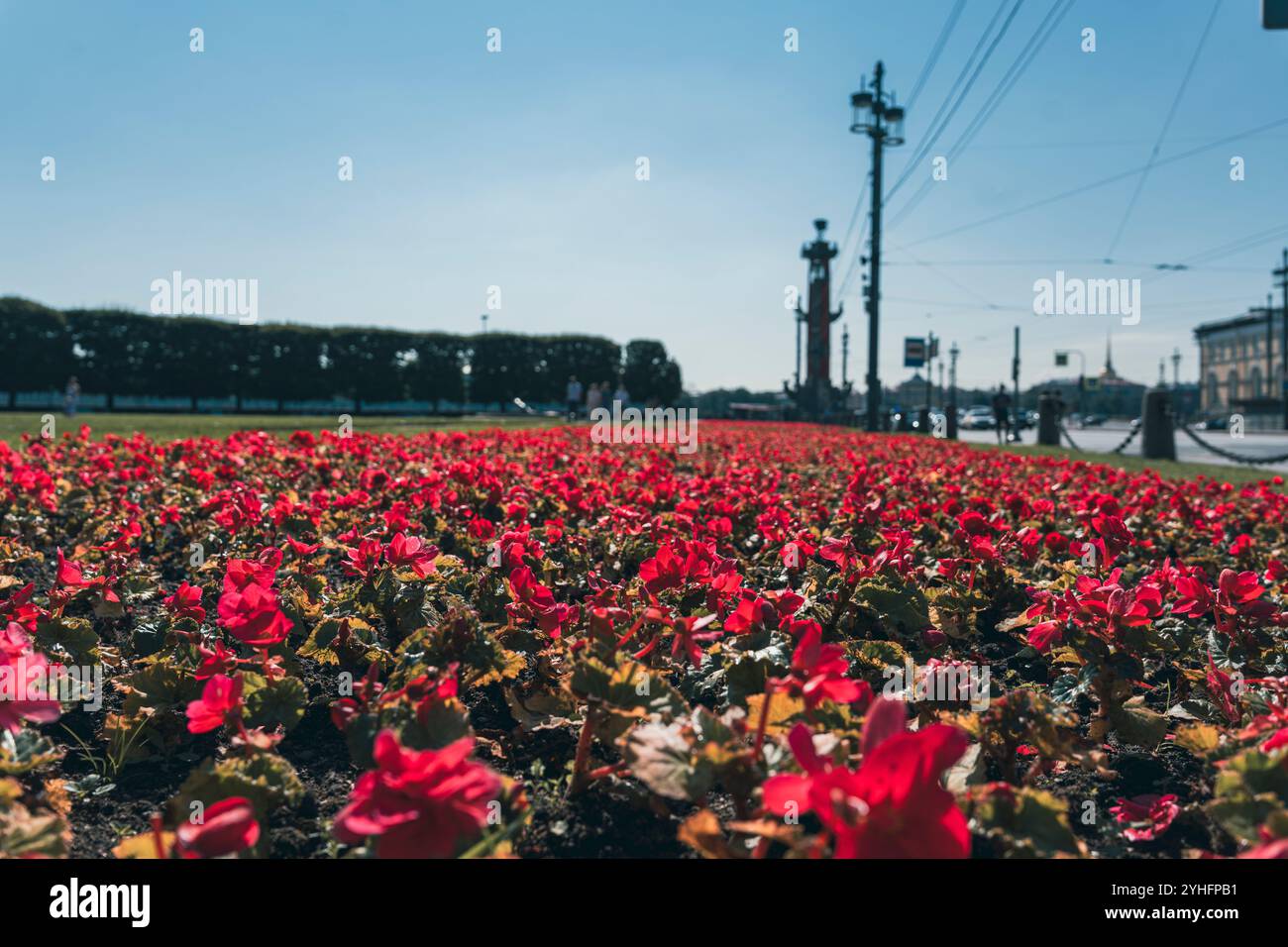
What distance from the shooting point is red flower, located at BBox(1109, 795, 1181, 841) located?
5.76 feet

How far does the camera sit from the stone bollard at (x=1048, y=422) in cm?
2195

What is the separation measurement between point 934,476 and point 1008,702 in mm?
5277

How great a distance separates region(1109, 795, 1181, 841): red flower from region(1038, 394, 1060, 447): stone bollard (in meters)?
21.9

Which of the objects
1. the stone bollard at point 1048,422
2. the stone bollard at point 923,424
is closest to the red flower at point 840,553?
the stone bollard at point 1048,422

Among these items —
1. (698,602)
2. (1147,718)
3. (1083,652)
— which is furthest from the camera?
(698,602)

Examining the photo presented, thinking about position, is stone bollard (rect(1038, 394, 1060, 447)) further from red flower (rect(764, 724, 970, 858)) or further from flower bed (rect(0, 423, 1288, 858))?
red flower (rect(764, 724, 970, 858))

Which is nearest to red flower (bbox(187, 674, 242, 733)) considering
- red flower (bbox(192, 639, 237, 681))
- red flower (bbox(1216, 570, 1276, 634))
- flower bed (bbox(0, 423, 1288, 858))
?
flower bed (bbox(0, 423, 1288, 858))

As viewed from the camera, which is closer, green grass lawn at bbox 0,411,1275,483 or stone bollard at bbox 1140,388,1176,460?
green grass lawn at bbox 0,411,1275,483

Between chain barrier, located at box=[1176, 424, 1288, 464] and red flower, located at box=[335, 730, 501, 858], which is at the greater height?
chain barrier, located at box=[1176, 424, 1288, 464]
